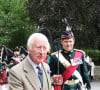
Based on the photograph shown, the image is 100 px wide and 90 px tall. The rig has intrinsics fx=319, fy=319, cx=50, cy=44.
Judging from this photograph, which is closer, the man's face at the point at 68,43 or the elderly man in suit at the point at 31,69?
the elderly man in suit at the point at 31,69

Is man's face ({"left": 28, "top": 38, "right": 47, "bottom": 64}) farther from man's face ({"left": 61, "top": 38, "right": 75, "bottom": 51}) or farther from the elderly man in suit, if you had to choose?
man's face ({"left": 61, "top": 38, "right": 75, "bottom": 51})

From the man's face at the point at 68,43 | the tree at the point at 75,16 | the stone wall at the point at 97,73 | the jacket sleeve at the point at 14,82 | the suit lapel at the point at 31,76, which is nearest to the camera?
the jacket sleeve at the point at 14,82

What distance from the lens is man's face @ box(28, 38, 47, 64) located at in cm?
289

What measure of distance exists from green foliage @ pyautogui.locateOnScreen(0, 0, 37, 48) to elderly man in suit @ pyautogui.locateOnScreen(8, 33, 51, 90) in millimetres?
16290

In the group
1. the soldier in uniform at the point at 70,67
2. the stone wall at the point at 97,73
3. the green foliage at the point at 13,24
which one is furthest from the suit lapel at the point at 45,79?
the green foliage at the point at 13,24

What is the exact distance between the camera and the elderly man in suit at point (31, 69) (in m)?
2.84

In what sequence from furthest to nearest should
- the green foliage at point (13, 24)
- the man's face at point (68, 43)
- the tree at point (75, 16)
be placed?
the green foliage at point (13, 24) → the tree at point (75, 16) → the man's face at point (68, 43)

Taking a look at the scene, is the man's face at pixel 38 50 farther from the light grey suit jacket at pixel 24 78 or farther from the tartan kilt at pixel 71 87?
the tartan kilt at pixel 71 87

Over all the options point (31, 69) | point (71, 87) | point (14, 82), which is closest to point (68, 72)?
point (71, 87)

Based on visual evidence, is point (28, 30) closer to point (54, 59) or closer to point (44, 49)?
point (54, 59)

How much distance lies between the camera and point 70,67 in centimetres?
520

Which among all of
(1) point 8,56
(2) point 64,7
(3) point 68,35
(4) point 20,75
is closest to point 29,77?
(4) point 20,75

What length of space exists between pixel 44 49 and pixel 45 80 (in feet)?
1.17

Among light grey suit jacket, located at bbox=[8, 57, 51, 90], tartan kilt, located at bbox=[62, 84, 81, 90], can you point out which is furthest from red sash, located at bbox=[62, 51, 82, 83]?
light grey suit jacket, located at bbox=[8, 57, 51, 90]
